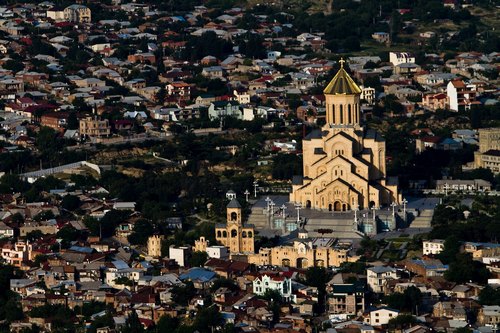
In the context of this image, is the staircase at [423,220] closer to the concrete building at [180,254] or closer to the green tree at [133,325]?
the concrete building at [180,254]

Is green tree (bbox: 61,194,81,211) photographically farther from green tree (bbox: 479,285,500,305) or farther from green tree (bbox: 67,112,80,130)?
green tree (bbox: 479,285,500,305)

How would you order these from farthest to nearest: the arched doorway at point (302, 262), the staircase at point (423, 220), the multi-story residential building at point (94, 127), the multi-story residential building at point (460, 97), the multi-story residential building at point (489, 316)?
the multi-story residential building at point (460, 97)
the multi-story residential building at point (94, 127)
the staircase at point (423, 220)
the arched doorway at point (302, 262)
the multi-story residential building at point (489, 316)

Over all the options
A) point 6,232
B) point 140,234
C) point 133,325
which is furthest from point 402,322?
point 6,232

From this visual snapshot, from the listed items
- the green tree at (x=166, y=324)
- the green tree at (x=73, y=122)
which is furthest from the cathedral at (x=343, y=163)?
the green tree at (x=73, y=122)

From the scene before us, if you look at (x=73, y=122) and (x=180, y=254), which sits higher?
(x=73, y=122)

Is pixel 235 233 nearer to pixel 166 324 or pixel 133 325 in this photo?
pixel 166 324

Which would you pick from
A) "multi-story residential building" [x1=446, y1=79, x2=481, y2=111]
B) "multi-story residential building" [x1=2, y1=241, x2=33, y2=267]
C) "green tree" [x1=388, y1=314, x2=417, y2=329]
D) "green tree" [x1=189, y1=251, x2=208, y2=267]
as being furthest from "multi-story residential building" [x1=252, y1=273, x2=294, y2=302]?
"multi-story residential building" [x1=446, y1=79, x2=481, y2=111]

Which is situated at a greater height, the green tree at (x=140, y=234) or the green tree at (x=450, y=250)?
the green tree at (x=140, y=234)
